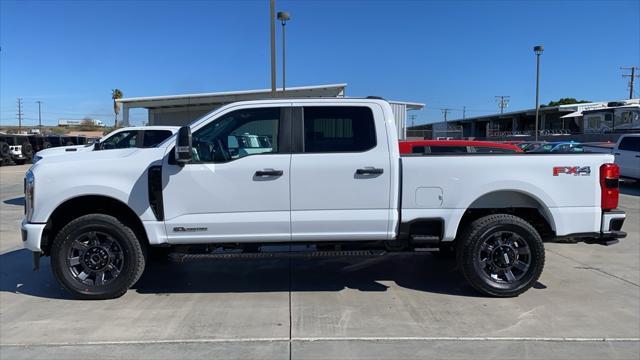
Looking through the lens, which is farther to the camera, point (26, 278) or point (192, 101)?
point (192, 101)

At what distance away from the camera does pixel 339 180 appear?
5.43 metres

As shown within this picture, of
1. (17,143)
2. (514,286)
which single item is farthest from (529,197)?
(17,143)

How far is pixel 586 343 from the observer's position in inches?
178

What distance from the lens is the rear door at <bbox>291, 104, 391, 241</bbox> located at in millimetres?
5434

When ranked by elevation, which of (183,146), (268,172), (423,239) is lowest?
(423,239)

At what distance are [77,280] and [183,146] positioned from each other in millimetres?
1831

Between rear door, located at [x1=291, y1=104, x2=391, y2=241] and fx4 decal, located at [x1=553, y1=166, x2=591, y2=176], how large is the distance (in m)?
1.77

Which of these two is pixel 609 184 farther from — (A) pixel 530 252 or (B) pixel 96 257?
(B) pixel 96 257

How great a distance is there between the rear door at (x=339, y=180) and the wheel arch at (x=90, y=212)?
168 cm

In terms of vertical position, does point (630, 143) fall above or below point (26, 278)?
above

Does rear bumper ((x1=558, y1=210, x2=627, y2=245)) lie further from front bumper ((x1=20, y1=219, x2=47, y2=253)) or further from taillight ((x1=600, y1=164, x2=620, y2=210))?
front bumper ((x1=20, y1=219, x2=47, y2=253))

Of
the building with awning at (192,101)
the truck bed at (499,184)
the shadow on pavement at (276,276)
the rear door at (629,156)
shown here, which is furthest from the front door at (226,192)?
the building with awning at (192,101)

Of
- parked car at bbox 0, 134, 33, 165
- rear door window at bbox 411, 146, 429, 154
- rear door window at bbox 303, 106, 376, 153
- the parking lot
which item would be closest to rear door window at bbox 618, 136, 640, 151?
rear door window at bbox 411, 146, 429, 154

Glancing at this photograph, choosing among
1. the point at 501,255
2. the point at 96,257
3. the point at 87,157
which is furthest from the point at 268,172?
the point at 501,255
